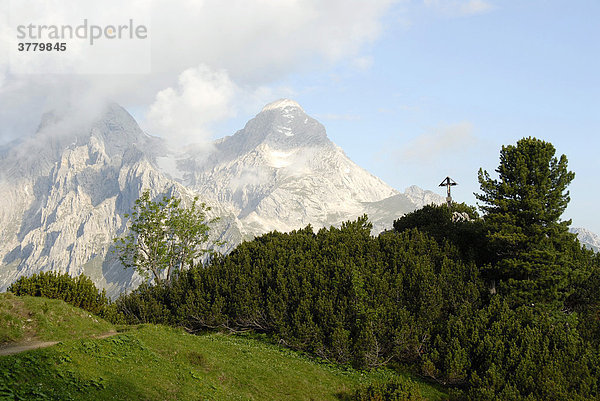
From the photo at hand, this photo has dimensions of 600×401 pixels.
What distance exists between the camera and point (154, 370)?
16609mm

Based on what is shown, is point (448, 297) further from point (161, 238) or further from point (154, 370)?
point (161, 238)

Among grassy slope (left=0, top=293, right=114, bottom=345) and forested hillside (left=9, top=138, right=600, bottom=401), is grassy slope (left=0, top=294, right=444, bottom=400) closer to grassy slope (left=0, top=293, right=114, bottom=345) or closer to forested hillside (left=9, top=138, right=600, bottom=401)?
grassy slope (left=0, top=293, right=114, bottom=345)

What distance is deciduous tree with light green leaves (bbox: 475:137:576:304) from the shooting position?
29953 millimetres

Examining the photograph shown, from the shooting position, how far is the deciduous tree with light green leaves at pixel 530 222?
30.0 metres

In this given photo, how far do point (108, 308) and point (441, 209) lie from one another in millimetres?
34043

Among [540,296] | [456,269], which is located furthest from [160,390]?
[540,296]

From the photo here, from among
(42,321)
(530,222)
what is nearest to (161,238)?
(42,321)

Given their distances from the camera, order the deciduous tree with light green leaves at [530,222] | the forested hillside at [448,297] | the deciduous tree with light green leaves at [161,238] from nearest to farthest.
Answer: the forested hillside at [448,297] → the deciduous tree with light green leaves at [530,222] → the deciduous tree with light green leaves at [161,238]

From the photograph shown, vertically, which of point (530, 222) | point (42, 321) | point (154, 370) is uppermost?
point (530, 222)

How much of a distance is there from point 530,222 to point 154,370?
93.9 ft

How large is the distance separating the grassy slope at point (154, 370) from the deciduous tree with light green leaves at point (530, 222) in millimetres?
12476

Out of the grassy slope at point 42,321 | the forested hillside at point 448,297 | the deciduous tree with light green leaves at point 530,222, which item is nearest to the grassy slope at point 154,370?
the grassy slope at point 42,321

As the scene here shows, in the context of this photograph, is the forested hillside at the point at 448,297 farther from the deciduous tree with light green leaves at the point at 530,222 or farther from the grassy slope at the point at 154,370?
the grassy slope at the point at 154,370

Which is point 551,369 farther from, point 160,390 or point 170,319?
point 170,319
